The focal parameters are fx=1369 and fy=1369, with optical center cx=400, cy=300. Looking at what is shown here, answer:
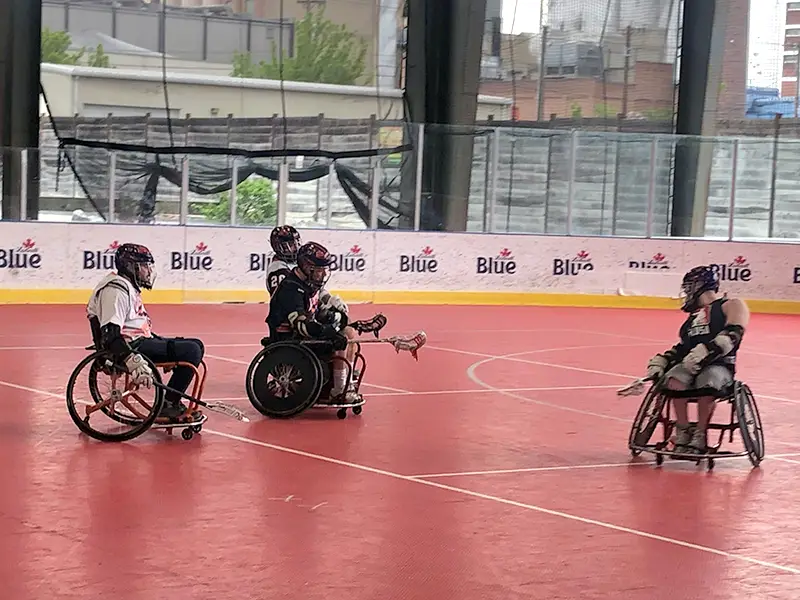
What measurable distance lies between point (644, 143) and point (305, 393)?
15182 mm

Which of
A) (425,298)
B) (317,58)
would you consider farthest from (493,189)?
(317,58)

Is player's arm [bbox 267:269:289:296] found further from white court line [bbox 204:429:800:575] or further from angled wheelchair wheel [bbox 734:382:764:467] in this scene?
angled wheelchair wheel [bbox 734:382:764:467]

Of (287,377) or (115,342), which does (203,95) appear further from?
(115,342)

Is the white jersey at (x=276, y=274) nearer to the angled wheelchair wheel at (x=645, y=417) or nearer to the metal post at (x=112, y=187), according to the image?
the angled wheelchair wheel at (x=645, y=417)

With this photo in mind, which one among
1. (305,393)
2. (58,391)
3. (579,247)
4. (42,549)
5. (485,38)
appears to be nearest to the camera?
(42,549)

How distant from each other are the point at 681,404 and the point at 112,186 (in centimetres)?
1468

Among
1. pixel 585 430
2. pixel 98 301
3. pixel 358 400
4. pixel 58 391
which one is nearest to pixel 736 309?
pixel 585 430

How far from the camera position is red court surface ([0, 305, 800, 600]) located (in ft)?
20.2

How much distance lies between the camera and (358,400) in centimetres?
1093

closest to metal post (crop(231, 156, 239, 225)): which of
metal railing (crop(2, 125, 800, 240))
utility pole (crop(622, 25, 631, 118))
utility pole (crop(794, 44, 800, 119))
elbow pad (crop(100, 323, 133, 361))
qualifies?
metal railing (crop(2, 125, 800, 240))

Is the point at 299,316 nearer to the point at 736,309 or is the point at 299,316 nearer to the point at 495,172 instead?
the point at 736,309

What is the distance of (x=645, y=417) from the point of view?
9352 millimetres

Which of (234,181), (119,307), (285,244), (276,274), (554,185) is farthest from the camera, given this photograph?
(554,185)

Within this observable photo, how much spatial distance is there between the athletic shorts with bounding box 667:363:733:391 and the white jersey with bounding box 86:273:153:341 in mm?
3632
